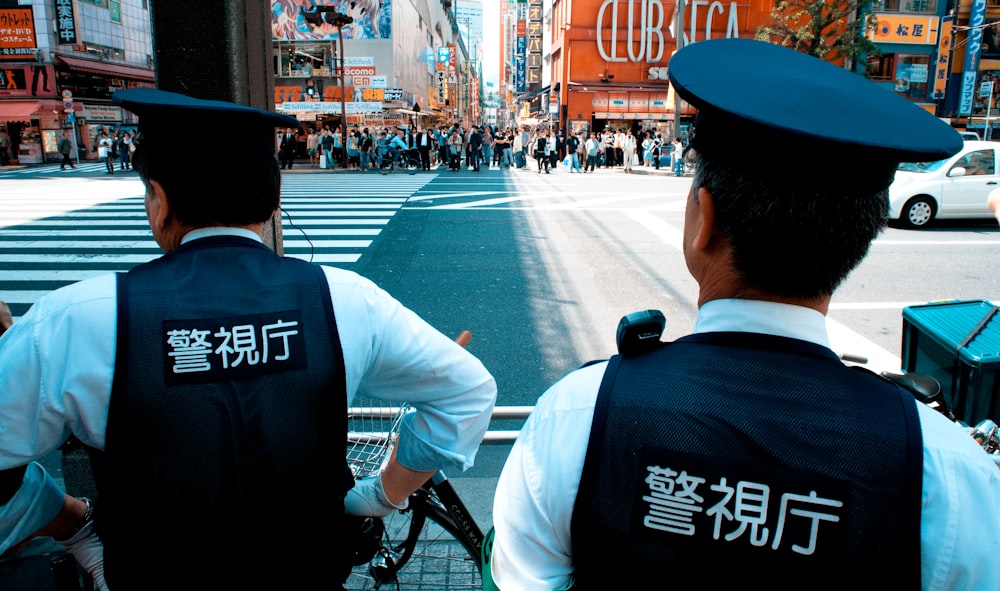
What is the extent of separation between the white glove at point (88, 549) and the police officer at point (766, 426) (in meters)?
1.43

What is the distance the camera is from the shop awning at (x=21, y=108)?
33.4 meters

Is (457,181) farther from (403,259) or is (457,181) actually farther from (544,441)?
(544,441)

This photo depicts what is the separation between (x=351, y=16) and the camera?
125 ft

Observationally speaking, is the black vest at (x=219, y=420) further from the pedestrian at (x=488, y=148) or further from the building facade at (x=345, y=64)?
the building facade at (x=345, y=64)

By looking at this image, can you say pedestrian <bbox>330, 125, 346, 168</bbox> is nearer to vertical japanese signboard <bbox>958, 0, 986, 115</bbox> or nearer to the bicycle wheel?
the bicycle wheel

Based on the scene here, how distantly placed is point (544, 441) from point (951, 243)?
11.8m

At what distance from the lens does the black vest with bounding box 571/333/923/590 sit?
94cm

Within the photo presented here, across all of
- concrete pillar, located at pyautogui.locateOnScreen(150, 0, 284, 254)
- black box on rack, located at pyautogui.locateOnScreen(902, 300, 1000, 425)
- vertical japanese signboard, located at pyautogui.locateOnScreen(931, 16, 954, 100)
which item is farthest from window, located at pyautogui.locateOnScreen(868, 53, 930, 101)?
concrete pillar, located at pyautogui.locateOnScreen(150, 0, 284, 254)

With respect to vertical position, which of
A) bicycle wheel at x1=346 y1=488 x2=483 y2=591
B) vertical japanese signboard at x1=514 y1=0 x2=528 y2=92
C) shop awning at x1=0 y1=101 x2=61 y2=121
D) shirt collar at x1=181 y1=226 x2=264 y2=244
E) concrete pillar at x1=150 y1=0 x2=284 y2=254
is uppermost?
vertical japanese signboard at x1=514 y1=0 x2=528 y2=92

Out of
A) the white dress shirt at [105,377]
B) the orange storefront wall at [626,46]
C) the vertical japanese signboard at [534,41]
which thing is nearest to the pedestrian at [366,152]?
the orange storefront wall at [626,46]

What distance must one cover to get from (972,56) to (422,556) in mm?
44889

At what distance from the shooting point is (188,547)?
4.62 feet

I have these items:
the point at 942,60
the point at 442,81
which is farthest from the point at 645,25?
the point at 442,81

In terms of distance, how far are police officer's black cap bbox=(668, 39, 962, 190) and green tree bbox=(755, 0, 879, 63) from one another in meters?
31.4
